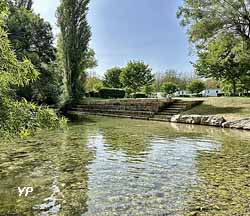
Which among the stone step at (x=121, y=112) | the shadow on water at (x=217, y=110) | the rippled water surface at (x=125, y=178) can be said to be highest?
the shadow on water at (x=217, y=110)

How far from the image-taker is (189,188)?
462 centimetres

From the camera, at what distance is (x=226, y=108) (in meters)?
17.9

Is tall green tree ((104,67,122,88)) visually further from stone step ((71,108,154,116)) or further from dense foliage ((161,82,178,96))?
stone step ((71,108,154,116))

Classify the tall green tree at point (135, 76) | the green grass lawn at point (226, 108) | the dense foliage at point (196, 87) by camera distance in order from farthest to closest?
the tall green tree at point (135, 76) < the dense foliage at point (196, 87) < the green grass lawn at point (226, 108)

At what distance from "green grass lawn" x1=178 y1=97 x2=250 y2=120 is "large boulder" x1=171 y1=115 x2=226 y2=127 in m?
0.57

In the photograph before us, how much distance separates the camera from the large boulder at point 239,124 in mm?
13525

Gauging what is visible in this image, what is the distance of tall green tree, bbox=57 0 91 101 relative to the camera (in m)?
26.4

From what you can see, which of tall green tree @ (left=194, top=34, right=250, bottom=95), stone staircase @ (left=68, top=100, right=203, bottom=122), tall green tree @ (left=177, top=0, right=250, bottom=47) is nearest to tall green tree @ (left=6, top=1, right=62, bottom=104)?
stone staircase @ (left=68, top=100, right=203, bottom=122)

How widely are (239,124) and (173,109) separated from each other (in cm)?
614

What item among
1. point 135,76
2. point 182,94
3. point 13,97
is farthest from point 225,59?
point 182,94

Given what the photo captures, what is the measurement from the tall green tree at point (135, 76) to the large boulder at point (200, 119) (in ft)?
67.4

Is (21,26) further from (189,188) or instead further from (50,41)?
(189,188)

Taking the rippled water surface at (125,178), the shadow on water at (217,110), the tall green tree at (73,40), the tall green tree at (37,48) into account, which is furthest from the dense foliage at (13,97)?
the tall green tree at (73,40)

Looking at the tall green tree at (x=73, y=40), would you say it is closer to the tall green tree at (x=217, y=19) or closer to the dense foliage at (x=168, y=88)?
the tall green tree at (x=217, y=19)
